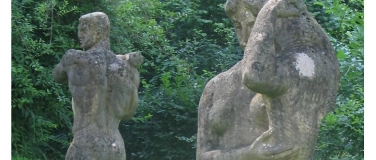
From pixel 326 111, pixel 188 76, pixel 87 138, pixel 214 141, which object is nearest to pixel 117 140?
pixel 87 138

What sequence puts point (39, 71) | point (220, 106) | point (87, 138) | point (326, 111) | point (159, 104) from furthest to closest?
point (159, 104), point (39, 71), point (87, 138), point (220, 106), point (326, 111)

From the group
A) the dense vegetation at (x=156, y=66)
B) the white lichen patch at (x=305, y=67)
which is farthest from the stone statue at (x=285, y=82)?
the dense vegetation at (x=156, y=66)

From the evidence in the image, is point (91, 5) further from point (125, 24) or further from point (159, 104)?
point (159, 104)

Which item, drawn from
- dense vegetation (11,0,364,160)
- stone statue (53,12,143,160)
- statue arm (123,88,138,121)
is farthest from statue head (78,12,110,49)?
dense vegetation (11,0,364,160)

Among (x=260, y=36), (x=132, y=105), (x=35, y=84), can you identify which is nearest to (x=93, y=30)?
(x=132, y=105)

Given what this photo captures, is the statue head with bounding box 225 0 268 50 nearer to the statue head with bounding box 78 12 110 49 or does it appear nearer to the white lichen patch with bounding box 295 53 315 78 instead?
the white lichen patch with bounding box 295 53 315 78

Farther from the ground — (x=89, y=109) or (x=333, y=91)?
(x=333, y=91)

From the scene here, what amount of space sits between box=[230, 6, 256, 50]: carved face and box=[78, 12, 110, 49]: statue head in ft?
8.06

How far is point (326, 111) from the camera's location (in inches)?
226

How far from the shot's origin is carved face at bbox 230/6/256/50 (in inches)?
241

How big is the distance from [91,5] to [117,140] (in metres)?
4.63

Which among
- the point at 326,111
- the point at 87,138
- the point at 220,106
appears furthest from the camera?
the point at 87,138

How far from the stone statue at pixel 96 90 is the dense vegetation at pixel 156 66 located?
252cm

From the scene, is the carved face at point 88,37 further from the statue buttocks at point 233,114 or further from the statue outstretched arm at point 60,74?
the statue buttocks at point 233,114
